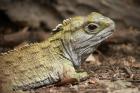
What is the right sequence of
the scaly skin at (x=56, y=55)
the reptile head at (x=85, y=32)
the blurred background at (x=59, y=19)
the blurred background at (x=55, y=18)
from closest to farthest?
1. the scaly skin at (x=56, y=55)
2. the reptile head at (x=85, y=32)
3. the blurred background at (x=59, y=19)
4. the blurred background at (x=55, y=18)

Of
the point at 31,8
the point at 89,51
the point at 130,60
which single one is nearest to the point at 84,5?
the point at 31,8

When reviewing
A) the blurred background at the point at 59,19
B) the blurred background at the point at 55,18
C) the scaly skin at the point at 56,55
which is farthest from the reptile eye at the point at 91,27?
the blurred background at the point at 55,18

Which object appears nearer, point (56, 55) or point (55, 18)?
point (56, 55)

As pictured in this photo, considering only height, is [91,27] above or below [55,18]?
below

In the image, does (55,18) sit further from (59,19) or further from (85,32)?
(85,32)

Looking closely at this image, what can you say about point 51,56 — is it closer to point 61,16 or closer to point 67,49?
point 67,49

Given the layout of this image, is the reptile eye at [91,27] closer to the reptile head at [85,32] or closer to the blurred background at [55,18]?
the reptile head at [85,32]

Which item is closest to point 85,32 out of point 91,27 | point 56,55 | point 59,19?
point 91,27

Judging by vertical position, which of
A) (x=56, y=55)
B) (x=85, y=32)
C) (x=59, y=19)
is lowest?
(x=56, y=55)
